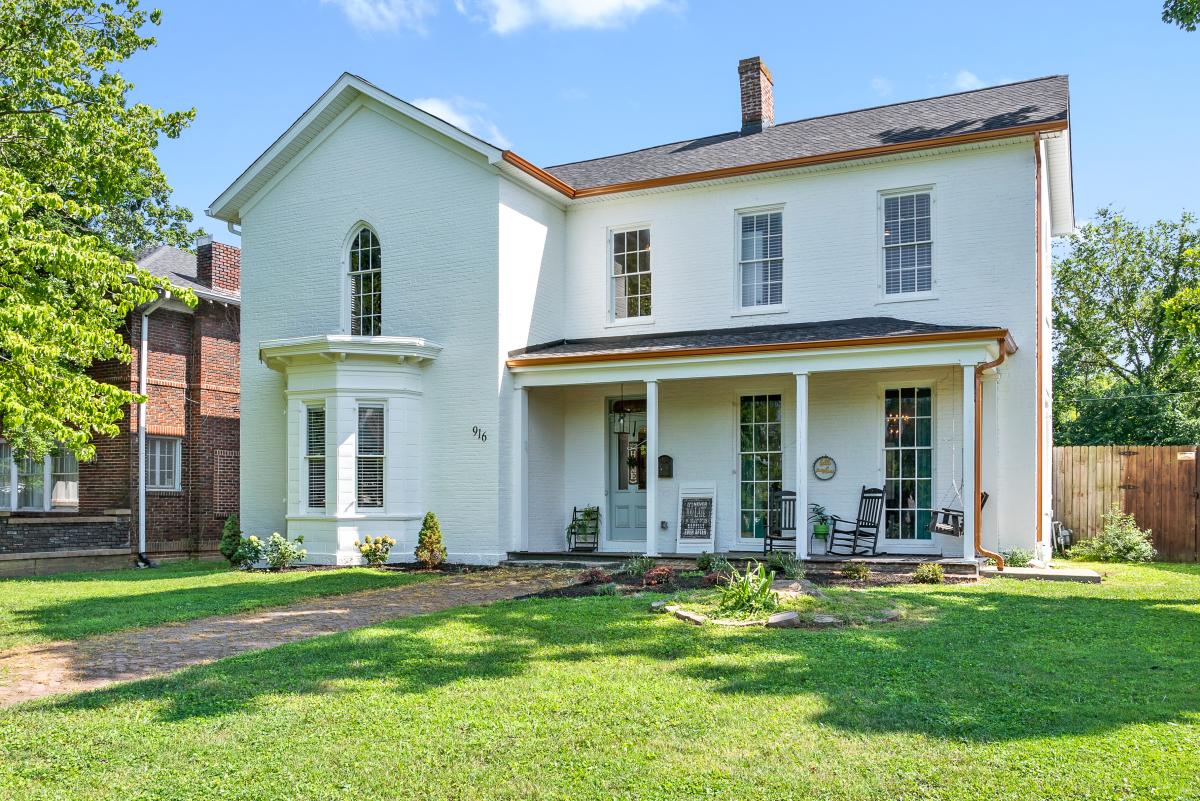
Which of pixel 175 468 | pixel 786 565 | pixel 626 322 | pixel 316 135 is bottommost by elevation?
pixel 786 565

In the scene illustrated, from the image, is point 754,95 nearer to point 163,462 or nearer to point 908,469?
point 908,469

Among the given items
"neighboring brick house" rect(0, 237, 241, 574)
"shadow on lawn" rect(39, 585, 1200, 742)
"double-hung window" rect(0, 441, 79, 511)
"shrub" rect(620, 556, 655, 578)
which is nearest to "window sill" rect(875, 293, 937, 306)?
"shrub" rect(620, 556, 655, 578)

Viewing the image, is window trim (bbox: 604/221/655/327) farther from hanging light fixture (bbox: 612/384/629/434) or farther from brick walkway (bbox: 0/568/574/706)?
brick walkway (bbox: 0/568/574/706)

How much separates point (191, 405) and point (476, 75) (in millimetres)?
9609

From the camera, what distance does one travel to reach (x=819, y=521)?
15086 millimetres

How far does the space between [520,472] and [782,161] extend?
262 inches

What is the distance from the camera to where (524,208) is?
16484 millimetres

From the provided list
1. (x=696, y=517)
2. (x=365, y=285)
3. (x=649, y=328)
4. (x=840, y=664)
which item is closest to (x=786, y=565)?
(x=696, y=517)

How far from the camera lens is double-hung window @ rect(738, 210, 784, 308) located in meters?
16.2

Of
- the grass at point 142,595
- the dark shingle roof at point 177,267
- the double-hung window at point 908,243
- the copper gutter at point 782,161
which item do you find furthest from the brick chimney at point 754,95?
the dark shingle roof at point 177,267

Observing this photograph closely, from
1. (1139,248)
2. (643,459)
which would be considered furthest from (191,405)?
(1139,248)

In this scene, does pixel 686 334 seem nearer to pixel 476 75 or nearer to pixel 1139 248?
pixel 476 75

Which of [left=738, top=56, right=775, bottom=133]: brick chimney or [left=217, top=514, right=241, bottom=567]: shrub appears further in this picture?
[left=738, top=56, right=775, bottom=133]: brick chimney

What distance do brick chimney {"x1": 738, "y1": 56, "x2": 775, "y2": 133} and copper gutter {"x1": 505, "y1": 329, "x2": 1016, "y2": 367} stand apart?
6280mm
